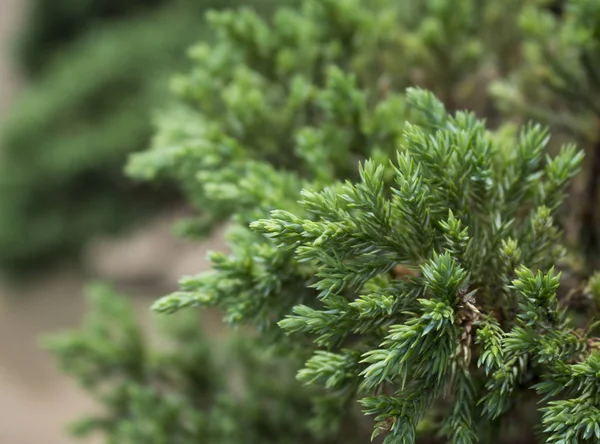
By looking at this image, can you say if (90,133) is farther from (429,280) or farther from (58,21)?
(429,280)

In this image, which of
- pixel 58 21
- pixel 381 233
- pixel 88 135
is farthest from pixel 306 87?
pixel 58 21

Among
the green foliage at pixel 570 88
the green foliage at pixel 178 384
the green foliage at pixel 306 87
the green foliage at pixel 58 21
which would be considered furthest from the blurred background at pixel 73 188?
the green foliage at pixel 570 88

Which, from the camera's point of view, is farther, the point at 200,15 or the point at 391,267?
the point at 200,15

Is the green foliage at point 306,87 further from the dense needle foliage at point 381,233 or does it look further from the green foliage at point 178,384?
the green foliage at point 178,384

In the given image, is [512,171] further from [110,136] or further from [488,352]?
[110,136]

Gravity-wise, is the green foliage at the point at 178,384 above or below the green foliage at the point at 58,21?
below

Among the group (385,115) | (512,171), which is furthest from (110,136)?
(512,171)

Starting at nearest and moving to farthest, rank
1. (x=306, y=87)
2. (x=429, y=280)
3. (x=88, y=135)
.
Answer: (x=429, y=280) → (x=306, y=87) → (x=88, y=135)

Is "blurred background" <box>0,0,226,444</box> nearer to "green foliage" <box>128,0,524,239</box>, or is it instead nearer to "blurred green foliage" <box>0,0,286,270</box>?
"blurred green foliage" <box>0,0,286,270</box>

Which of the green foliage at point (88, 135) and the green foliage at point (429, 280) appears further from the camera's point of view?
the green foliage at point (88, 135)
